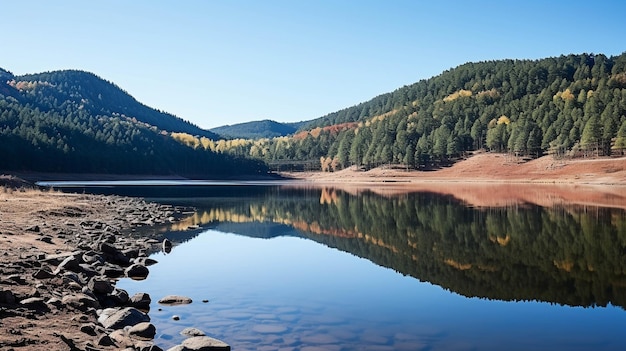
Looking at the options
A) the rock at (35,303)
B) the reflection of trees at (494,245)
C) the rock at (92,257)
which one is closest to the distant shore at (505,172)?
the reflection of trees at (494,245)

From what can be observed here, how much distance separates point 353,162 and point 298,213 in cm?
13207

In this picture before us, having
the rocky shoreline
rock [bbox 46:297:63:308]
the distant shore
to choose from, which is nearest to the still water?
the rocky shoreline

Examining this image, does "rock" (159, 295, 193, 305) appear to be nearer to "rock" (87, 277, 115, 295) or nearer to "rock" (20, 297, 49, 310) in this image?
"rock" (87, 277, 115, 295)

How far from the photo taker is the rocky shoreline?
9797 mm

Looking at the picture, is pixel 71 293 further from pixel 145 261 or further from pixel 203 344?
pixel 145 261

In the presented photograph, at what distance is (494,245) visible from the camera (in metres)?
26.3

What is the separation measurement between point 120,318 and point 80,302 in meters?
1.49

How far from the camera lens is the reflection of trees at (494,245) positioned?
1741 centimetres

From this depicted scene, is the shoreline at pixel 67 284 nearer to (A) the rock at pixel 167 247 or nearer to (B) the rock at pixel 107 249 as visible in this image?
(B) the rock at pixel 107 249

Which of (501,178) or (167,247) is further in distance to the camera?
(501,178)

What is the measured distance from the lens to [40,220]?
2883 cm

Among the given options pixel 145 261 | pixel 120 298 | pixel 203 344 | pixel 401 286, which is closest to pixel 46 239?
pixel 145 261

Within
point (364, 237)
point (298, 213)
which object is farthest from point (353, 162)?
point (364, 237)

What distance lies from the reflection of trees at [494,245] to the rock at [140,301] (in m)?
10.1
